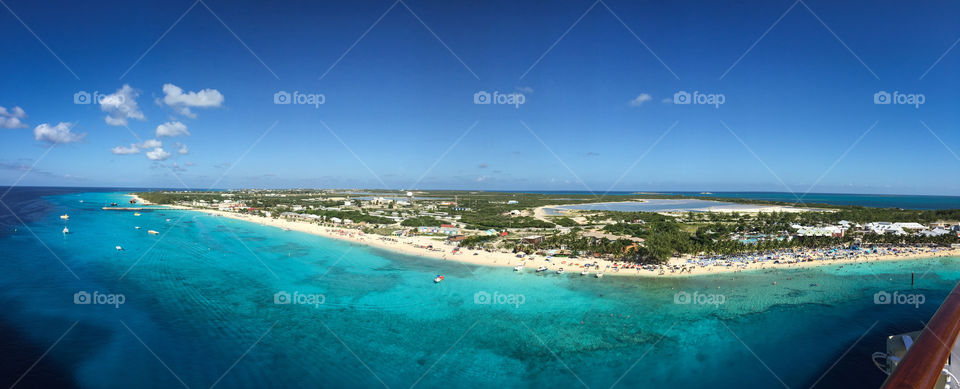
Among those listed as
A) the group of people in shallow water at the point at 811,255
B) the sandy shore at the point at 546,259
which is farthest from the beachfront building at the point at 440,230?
the group of people in shallow water at the point at 811,255

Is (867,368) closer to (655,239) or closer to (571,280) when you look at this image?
(571,280)

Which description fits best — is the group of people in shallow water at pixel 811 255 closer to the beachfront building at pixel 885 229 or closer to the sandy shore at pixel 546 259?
the sandy shore at pixel 546 259

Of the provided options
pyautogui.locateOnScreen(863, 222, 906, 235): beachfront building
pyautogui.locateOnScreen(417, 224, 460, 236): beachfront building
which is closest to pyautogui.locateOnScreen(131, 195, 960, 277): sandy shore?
pyautogui.locateOnScreen(417, 224, 460, 236): beachfront building

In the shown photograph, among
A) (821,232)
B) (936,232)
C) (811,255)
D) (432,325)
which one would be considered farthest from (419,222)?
(936,232)

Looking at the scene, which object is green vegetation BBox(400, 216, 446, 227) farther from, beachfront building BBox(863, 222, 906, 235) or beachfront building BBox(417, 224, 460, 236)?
beachfront building BBox(863, 222, 906, 235)

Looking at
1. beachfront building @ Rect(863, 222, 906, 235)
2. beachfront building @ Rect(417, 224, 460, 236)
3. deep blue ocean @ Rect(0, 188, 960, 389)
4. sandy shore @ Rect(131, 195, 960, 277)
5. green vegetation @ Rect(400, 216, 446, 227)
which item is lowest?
deep blue ocean @ Rect(0, 188, 960, 389)

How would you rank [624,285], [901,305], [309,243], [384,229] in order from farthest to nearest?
[384,229]
[309,243]
[624,285]
[901,305]

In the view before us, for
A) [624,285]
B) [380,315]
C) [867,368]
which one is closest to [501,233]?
[624,285]

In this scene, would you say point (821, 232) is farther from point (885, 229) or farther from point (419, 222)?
point (419, 222)
